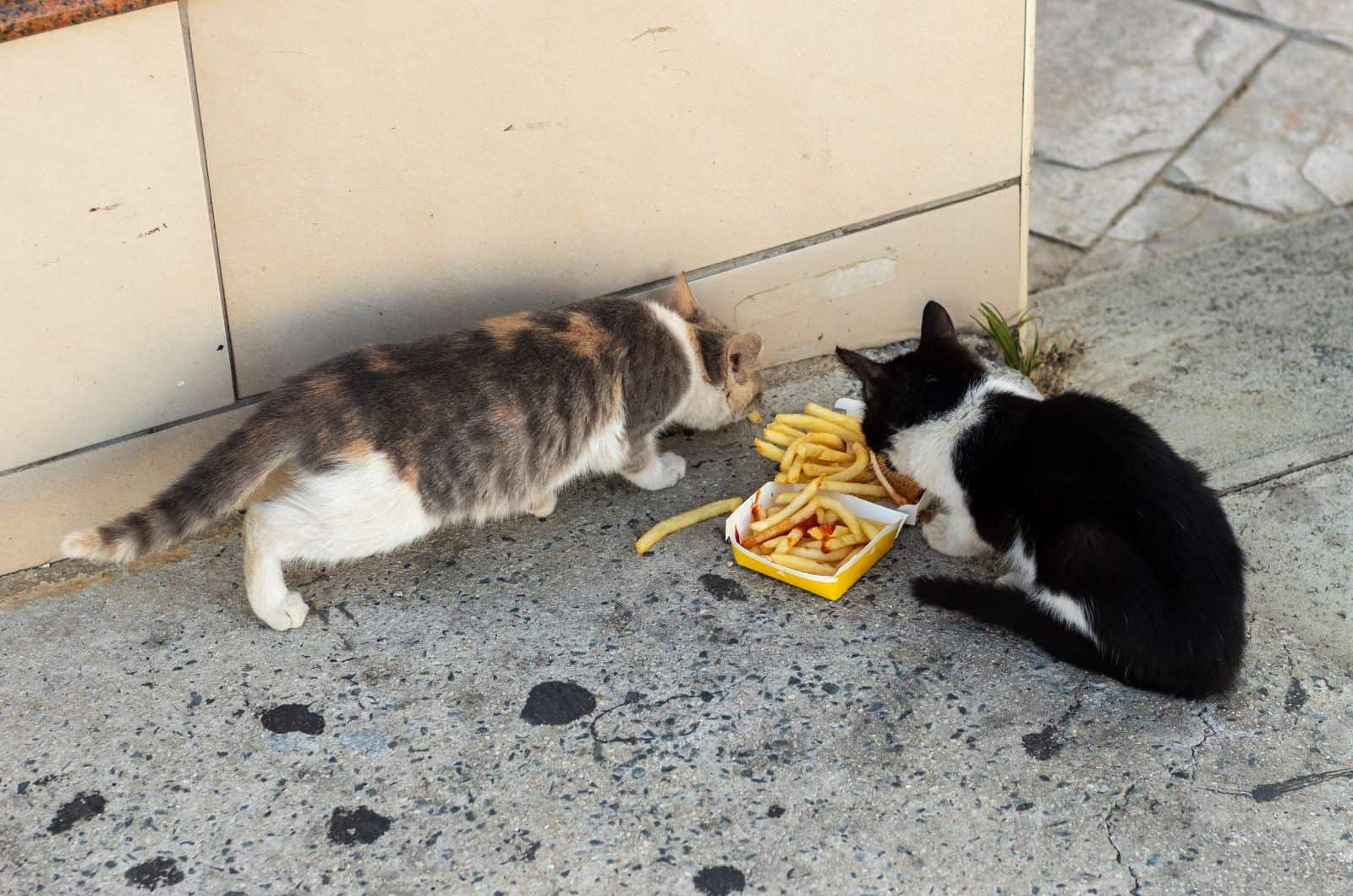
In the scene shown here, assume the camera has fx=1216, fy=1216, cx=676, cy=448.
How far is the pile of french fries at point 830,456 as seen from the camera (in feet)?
14.1

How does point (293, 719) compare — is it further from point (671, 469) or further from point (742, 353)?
point (742, 353)

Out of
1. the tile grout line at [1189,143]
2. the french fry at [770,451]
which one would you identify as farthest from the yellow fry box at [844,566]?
the tile grout line at [1189,143]

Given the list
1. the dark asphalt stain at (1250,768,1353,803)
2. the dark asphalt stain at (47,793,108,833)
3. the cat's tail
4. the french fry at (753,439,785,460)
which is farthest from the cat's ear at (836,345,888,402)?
the dark asphalt stain at (47,793,108,833)

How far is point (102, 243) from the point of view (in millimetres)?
3713

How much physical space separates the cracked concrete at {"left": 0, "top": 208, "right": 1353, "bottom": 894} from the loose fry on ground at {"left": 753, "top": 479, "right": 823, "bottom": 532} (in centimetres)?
18

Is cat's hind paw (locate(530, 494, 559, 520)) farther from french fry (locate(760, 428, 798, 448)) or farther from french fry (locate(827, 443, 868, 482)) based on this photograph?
french fry (locate(827, 443, 868, 482))

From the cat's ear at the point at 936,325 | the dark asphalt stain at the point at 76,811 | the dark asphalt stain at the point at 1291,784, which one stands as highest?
the cat's ear at the point at 936,325

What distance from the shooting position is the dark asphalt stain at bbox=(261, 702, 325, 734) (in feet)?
11.6

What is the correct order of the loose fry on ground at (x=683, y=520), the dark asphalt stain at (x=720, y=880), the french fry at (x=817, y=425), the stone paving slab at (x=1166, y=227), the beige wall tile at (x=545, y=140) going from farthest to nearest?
the stone paving slab at (x=1166, y=227) < the french fry at (x=817, y=425) < the loose fry on ground at (x=683, y=520) < the beige wall tile at (x=545, y=140) < the dark asphalt stain at (x=720, y=880)

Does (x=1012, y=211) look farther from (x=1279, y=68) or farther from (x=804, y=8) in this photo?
(x=1279, y=68)

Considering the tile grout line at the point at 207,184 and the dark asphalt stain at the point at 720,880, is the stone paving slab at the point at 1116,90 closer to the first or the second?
the tile grout line at the point at 207,184

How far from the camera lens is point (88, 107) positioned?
353cm

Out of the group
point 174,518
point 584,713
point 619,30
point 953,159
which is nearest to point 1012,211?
point 953,159

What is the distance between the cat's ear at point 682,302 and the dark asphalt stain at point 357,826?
2073 millimetres
